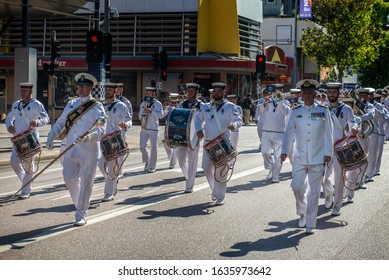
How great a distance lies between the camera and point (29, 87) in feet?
45.6

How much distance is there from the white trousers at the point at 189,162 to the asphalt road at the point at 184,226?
0.27 m

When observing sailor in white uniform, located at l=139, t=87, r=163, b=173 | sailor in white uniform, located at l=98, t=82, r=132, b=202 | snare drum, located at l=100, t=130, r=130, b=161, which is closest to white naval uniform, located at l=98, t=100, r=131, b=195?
sailor in white uniform, located at l=98, t=82, r=132, b=202

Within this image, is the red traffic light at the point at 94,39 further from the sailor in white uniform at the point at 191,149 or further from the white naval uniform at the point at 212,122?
the white naval uniform at the point at 212,122

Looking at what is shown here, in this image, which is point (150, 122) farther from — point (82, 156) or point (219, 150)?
point (82, 156)

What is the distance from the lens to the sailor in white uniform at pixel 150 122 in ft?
62.4

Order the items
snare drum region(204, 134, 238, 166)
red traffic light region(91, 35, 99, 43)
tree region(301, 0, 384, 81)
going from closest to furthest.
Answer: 1. snare drum region(204, 134, 238, 166)
2. red traffic light region(91, 35, 99, 43)
3. tree region(301, 0, 384, 81)

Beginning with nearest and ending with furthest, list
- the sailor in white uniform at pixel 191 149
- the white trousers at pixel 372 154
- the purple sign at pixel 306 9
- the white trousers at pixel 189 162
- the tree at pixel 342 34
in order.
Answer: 1. the sailor in white uniform at pixel 191 149
2. the white trousers at pixel 189 162
3. the white trousers at pixel 372 154
4. the tree at pixel 342 34
5. the purple sign at pixel 306 9

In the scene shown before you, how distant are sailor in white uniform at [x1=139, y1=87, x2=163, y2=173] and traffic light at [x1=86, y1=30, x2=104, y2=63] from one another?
6.15 meters

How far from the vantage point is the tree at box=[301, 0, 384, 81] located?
185 ft

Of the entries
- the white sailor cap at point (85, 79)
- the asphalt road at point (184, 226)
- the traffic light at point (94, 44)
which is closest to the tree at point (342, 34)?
the traffic light at point (94, 44)

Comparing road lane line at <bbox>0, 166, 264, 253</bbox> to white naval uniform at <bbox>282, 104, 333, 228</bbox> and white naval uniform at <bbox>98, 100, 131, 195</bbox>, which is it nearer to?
white naval uniform at <bbox>98, 100, 131, 195</bbox>

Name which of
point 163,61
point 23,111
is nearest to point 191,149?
point 23,111

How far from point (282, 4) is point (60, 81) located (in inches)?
1167
